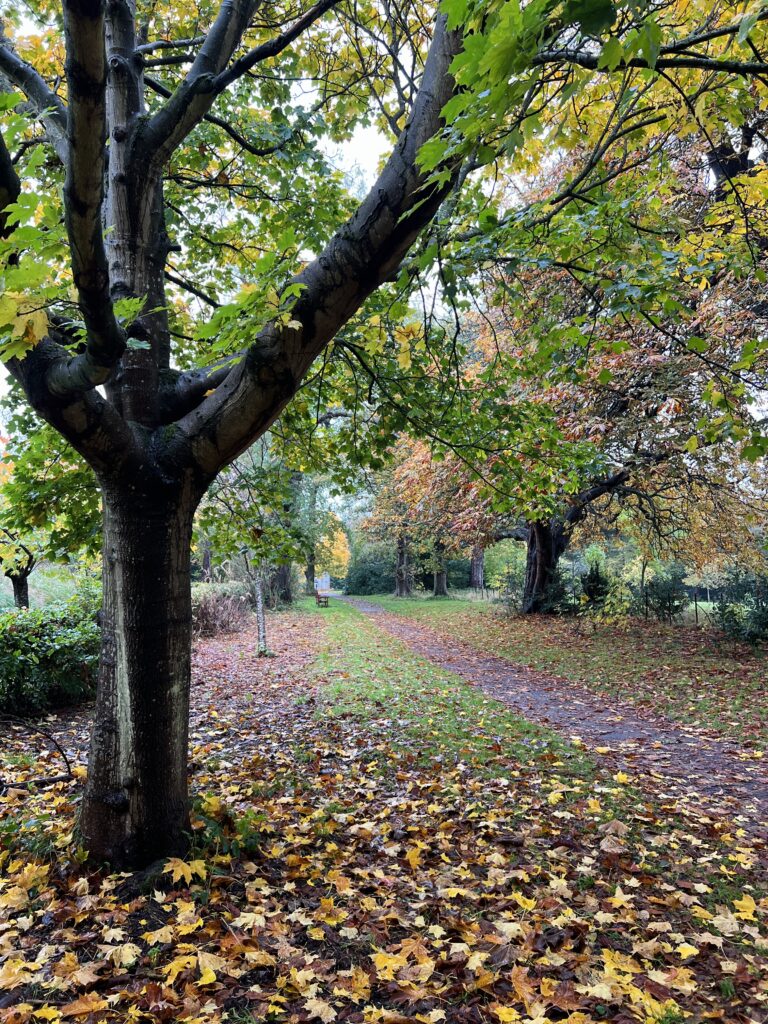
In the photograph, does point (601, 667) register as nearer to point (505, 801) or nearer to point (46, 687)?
point (505, 801)

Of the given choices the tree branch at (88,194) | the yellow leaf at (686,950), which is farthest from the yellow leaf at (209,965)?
the tree branch at (88,194)

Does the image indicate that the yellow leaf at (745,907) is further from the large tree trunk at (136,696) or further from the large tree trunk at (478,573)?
the large tree trunk at (478,573)

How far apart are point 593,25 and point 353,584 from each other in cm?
4395

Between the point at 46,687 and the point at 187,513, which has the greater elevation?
the point at 187,513

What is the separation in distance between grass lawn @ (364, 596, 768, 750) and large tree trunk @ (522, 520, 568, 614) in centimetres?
75

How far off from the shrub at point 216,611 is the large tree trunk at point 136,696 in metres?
14.4

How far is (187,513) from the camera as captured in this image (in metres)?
3.46

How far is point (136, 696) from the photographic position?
3.23m

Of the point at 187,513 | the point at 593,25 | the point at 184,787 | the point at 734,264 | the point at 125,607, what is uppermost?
the point at 734,264

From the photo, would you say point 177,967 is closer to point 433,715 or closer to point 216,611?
point 433,715

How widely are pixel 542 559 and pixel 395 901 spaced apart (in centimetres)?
1720

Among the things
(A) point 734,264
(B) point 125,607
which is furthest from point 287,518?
(A) point 734,264

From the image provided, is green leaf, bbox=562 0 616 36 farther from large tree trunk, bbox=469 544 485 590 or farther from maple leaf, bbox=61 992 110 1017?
large tree trunk, bbox=469 544 485 590

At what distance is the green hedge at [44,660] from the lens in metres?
7.02
